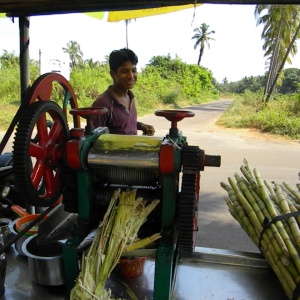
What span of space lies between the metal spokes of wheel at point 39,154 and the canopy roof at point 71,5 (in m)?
0.75

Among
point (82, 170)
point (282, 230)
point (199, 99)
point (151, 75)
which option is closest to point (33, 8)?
point (82, 170)

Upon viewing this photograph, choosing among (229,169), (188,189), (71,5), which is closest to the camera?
(188,189)

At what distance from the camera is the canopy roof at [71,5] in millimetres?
1587

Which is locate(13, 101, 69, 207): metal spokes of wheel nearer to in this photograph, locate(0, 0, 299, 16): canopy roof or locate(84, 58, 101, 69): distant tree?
locate(0, 0, 299, 16): canopy roof

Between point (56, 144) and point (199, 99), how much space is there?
30.5 meters

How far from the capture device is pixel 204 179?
17.8 feet

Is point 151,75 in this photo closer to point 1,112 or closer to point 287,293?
point 1,112

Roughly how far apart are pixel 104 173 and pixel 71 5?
102 cm

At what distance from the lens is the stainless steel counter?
1.26 meters

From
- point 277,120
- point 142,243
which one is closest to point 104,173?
point 142,243

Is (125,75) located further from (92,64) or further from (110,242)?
(92,64)

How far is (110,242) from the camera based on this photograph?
1.10 meters

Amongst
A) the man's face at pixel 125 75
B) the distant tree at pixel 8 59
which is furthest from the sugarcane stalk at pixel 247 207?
the distant tree at pixel 8 59

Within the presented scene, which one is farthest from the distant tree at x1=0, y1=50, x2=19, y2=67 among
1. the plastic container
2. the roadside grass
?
the plastic container
